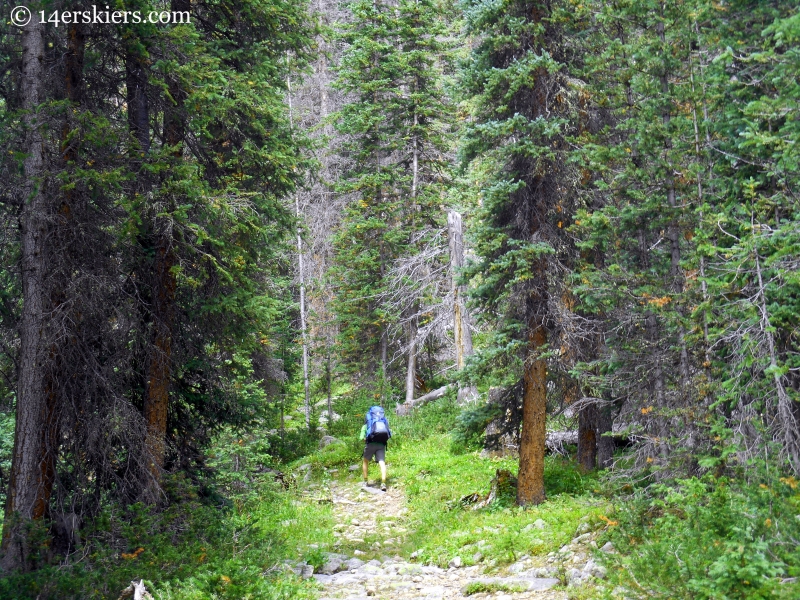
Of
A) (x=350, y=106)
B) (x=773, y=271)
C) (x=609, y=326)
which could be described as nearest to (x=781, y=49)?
(x=773, y=271)

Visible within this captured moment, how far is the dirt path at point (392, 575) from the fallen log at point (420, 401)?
350 inches

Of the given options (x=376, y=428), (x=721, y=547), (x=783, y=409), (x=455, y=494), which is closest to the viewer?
(x=721, y=547)

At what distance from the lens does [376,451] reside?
1589cm

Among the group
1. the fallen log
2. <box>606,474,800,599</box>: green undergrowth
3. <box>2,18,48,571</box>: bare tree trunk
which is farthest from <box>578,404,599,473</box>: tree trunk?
the fallen log

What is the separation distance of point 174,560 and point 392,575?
3.45m

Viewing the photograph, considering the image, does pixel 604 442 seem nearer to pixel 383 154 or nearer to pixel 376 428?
pixel 376 428

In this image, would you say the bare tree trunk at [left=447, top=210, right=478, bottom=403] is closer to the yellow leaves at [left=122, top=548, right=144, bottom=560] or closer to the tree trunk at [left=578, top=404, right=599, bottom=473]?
the tree trunk at [left=578, top=404, right=599, bottom=473]

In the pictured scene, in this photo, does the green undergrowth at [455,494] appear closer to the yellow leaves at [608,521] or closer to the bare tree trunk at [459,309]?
the yellow leaves at [608,521]

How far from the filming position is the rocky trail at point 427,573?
24.8 feet

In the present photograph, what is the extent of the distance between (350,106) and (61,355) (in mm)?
16494

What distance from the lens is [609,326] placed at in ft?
36.9

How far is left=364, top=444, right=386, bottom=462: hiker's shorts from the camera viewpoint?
1573 centimetres

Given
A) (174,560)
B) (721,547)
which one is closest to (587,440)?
(721,547)

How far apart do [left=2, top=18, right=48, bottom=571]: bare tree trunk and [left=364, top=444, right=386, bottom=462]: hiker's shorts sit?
8.87 m
